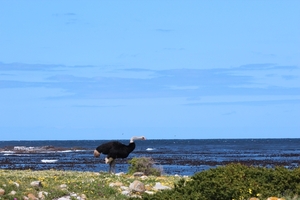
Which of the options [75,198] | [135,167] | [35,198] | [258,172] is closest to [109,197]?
[75,198]

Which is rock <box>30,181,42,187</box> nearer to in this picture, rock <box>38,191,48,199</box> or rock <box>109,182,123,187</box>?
rock <box>38,191,48,199</box>

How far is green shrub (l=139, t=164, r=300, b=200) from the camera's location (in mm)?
11969

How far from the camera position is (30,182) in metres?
18.4

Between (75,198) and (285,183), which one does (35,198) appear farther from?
(285,183)

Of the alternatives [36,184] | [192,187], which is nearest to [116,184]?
[36,184]

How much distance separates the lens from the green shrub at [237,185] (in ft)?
39.3

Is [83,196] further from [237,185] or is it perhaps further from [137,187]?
[237,185]

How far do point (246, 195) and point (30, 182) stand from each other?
847 cm

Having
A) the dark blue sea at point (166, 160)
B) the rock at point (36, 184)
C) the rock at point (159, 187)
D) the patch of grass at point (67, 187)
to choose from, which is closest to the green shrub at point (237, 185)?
the patch of grass at point (67, 187)

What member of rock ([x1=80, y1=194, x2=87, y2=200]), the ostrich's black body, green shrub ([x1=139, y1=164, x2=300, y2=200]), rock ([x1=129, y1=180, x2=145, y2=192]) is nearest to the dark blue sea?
the ostrich's black body

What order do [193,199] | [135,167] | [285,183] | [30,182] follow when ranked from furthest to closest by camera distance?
[135,167] → [30,182] → [285,183] → [193,199]

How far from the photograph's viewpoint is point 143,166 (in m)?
25.8

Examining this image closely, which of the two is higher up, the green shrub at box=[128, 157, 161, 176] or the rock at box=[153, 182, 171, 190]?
the green shrub at box=[128, 157, 161, 176]

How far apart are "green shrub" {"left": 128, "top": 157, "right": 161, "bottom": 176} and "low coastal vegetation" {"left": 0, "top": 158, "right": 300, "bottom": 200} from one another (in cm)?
558
